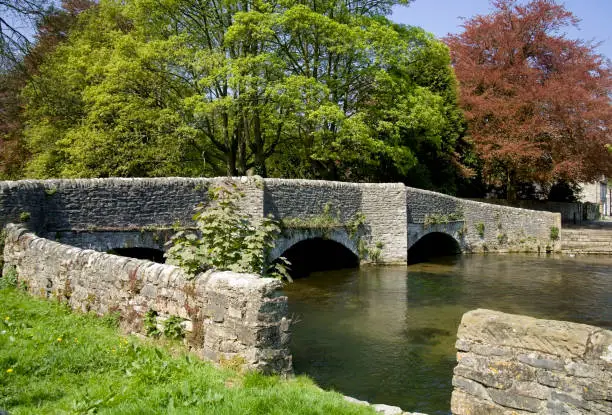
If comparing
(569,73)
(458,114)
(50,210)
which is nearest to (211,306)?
(50,210)

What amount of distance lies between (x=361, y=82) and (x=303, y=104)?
3898mm

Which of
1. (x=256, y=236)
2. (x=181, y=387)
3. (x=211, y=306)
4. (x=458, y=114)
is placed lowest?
(x=181, y=387)

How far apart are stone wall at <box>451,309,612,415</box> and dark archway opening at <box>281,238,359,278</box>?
13.1 metres

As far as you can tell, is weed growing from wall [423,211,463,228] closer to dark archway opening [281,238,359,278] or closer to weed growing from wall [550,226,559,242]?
dark archway opening [281,238,359,278]

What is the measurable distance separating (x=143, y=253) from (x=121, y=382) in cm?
1097

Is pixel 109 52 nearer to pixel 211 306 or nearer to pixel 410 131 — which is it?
pixel 410 131

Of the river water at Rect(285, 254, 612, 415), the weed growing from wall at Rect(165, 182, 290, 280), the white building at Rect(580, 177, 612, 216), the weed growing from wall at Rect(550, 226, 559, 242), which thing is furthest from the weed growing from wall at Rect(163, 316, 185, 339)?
the white building at Rect(580, 177, 612, 216)

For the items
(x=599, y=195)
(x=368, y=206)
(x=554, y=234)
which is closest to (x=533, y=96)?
(x=554, y=234)

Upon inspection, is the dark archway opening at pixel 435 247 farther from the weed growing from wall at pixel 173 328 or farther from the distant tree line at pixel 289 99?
the weed growing from wall at pixel 173 328

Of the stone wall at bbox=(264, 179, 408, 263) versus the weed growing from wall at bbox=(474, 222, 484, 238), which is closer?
the stone wall at bbox=(264, 179, 408, 263)

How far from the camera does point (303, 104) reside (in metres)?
18.8

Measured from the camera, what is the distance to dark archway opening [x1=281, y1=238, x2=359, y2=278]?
17891 millimetres

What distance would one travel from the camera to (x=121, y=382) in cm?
463

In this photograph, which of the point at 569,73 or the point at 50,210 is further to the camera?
the point at 569,73
